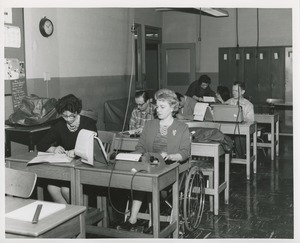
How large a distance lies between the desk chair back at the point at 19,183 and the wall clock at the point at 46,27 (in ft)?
12.1

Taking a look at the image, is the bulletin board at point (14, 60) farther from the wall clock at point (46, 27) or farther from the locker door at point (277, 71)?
the locker door at point (277, 71)

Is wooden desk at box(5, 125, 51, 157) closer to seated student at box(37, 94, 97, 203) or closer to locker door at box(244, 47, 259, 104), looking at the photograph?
seated student at box(37, 94, 97, 203)

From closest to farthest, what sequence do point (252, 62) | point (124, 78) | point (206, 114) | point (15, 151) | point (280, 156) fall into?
1. point (15, 151)
2. point (206, 114)
3. point (280, 156)
4. point (124, 78)
5. point (252, 62)

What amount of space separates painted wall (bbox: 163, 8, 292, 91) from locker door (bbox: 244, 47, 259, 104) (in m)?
0.21

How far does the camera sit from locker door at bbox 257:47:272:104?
9.55 m

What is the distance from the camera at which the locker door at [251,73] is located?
31.8ft

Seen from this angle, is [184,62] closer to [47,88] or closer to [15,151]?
[47,88]

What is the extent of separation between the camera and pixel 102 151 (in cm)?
311

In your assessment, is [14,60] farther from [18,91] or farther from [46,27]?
[46,27]

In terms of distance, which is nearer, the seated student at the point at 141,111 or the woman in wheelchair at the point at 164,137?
the woman in wheelchair at the point at 164,137

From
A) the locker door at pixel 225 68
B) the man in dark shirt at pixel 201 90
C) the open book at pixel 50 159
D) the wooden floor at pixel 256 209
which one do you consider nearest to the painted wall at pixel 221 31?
the locker door at pixel 225 68

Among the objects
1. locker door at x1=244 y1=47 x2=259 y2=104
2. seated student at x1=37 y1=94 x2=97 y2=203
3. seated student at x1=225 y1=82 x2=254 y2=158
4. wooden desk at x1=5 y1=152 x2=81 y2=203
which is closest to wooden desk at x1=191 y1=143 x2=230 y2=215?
seated student at x1=37 y1=94 x2=97 y2=203

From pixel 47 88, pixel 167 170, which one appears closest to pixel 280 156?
pixel 47 88

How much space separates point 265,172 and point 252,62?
4316mm
